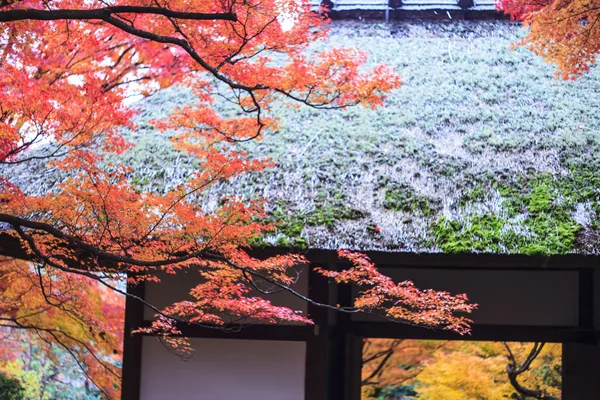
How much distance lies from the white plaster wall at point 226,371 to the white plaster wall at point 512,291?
3.95ft

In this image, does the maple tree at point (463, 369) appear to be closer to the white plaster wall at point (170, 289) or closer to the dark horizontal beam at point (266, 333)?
the dark horizontal beam at point (266, 333)

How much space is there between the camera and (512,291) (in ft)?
18.5

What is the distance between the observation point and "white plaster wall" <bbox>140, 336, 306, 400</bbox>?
17.5 feet

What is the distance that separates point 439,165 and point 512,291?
4.27 feet

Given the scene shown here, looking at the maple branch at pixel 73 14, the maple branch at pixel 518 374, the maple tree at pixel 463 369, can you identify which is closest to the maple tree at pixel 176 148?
the maple branch at pixel 73 14

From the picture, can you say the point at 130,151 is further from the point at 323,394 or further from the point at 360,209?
the point at 323,394

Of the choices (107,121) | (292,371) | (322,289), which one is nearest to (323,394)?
(292,371)

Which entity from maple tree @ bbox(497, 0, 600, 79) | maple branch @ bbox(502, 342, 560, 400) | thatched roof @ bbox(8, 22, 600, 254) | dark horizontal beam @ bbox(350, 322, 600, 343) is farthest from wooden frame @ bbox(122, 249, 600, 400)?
maple branch @ bbox(502, 342, 560, 400)

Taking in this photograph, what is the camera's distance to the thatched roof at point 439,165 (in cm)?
490

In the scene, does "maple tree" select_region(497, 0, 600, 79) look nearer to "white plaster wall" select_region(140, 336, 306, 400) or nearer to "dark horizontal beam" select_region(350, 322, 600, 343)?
"dark horizontal beam" select_region(350, 322, 600, 343)

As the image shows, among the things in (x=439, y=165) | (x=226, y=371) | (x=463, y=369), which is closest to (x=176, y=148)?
(x=226, y=371)

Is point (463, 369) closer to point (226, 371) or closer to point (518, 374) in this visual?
point (518, 374)

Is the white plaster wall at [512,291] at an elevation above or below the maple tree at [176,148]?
below

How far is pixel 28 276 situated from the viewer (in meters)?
6.59
